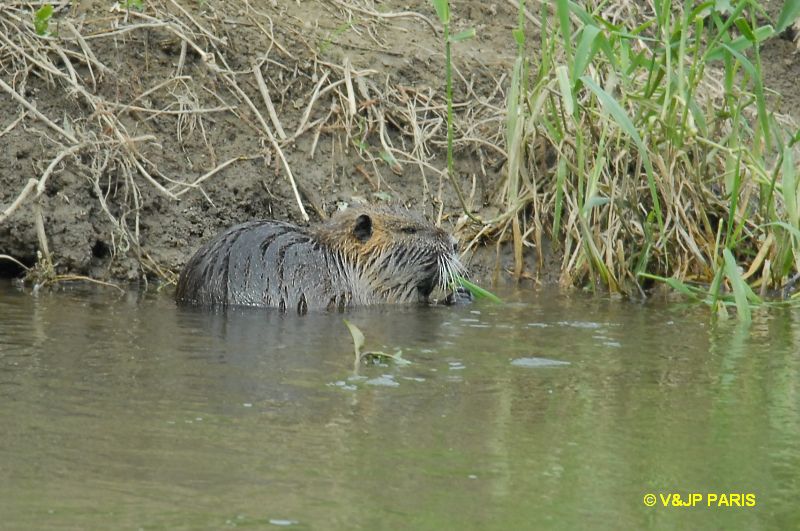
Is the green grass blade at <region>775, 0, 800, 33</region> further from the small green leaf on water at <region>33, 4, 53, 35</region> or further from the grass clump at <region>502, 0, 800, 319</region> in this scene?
the small green leaf on water at <region>33, 4, 53, 35</region>

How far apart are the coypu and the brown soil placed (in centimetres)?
59

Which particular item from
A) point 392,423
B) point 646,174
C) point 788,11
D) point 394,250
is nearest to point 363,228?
point 394,250

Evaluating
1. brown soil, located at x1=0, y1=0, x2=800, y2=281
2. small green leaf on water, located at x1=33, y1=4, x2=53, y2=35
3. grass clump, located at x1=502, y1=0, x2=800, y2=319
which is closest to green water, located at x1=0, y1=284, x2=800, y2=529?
grass clump, located at x1=502, y1=0, x2=800, y2=319

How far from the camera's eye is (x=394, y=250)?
6414 millimetres

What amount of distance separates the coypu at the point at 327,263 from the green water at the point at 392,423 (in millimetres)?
443

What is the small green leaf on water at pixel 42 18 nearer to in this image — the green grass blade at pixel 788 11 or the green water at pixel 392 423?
the green water at pixel 392 423

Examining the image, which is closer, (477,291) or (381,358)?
(381,358)

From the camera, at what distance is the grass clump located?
5.85 metres

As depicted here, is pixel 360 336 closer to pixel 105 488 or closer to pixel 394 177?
pixel 105 488

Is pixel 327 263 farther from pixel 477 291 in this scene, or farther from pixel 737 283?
pixel 737 283

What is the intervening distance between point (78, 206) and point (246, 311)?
119 cm

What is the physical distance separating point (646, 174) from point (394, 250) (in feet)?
4.09

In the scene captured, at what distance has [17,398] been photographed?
12.1ft

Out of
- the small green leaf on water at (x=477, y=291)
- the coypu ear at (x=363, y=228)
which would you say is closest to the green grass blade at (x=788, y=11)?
the small green leaf on water at (x=477, y=291)
